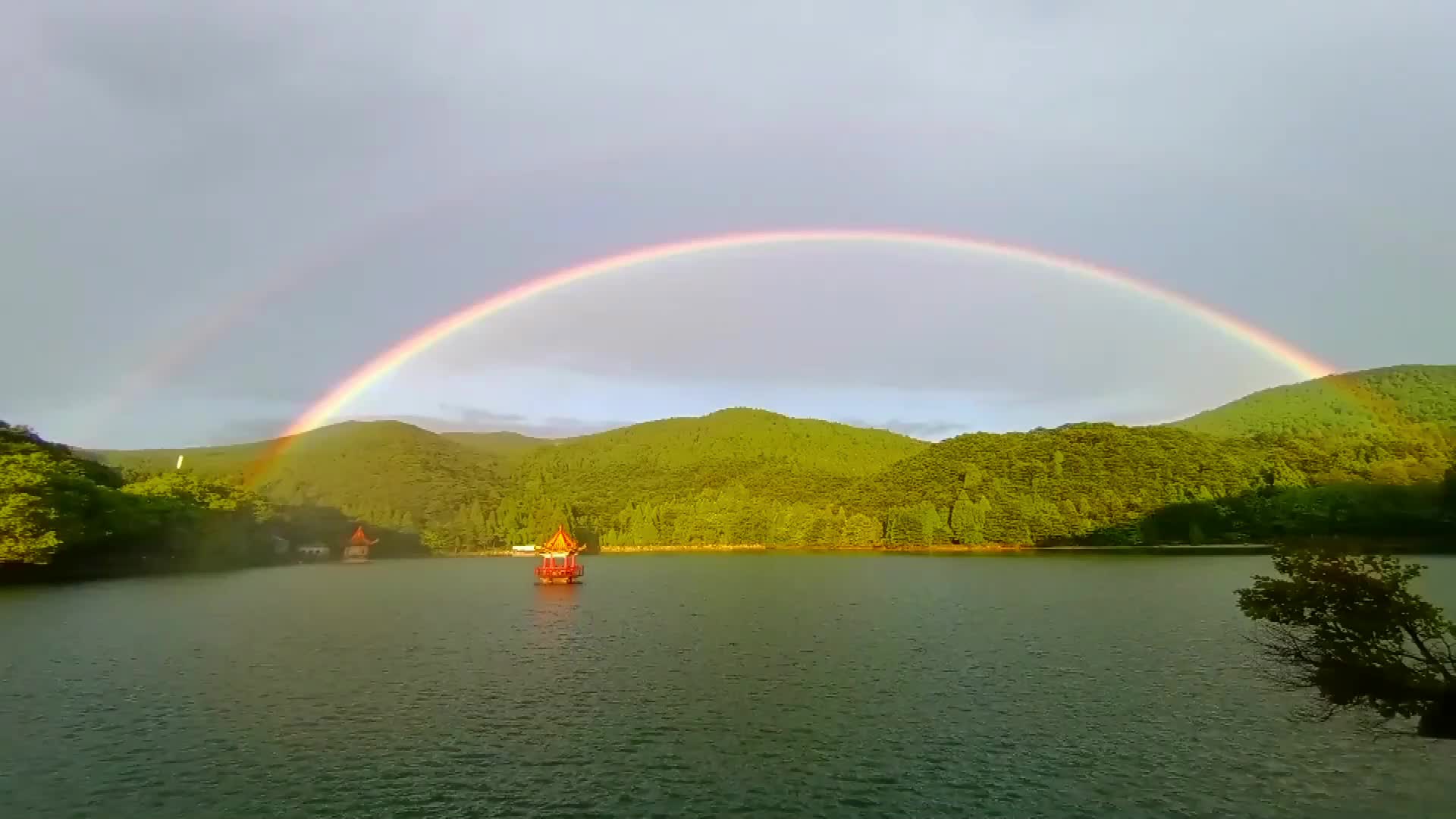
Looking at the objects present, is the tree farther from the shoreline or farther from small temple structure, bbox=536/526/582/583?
the shoreline

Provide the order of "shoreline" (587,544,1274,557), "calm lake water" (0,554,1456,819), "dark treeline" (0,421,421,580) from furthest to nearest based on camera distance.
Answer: "shoreline" (587,544,1274,557) < "dark treeline" (0,421,421,580) < "calm lake water" (0,554,1456,819)

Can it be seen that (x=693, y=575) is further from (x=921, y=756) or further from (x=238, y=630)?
(x=921, y=756)

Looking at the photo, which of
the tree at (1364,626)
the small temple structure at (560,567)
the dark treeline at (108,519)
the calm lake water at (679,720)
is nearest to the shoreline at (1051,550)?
the small temple structure at (560,567)

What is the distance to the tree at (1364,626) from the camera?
23.1 m

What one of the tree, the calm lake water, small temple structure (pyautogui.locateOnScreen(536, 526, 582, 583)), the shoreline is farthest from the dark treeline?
the shoreline

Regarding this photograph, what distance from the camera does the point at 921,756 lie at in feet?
91.3

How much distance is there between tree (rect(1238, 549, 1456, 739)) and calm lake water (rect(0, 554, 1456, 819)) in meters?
2.39

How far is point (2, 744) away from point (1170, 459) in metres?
197

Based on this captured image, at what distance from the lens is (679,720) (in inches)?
1300

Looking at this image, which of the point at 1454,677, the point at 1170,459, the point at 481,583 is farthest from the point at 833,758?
the point at 1170,459

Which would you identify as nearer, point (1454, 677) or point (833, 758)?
point (1454, 677)

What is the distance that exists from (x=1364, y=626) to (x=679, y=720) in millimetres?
21535

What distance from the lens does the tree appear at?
23.1 m

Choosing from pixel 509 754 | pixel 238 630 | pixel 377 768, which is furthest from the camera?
pixel 238 630
